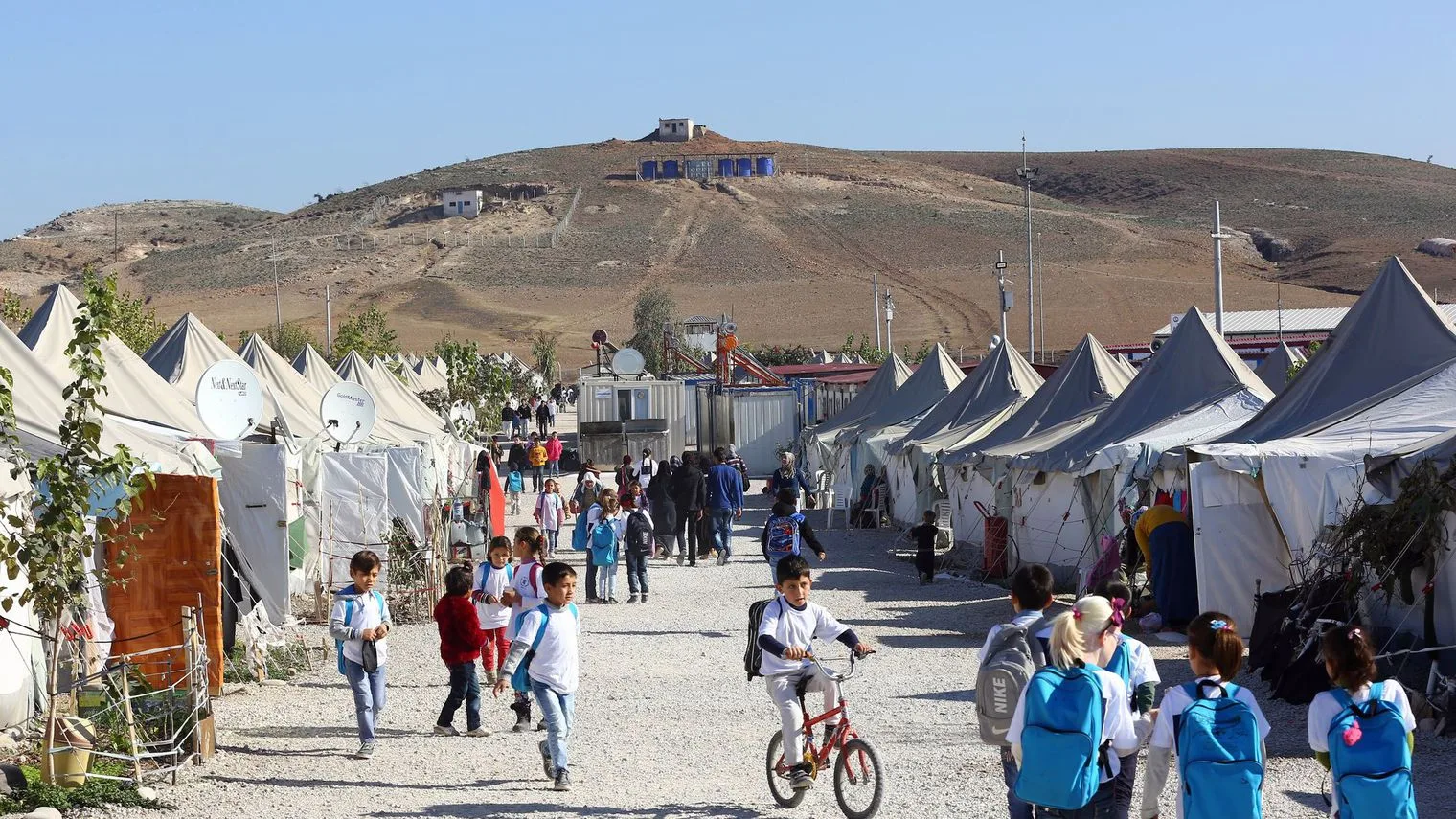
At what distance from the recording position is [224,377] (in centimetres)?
1420

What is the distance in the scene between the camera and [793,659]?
7934mm

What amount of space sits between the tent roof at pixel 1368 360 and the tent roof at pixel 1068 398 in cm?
519

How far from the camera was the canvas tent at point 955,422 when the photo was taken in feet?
76.6

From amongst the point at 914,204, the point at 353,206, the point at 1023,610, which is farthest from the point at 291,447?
the point at 353,206

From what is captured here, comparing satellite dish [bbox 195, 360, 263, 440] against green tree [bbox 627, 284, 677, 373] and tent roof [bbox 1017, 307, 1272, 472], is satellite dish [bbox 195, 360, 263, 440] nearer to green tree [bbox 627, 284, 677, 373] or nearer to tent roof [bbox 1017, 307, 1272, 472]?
tent roof [bbox 1017, 307, 1272, 472]

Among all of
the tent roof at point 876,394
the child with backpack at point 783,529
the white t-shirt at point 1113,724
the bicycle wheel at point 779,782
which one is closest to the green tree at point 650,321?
the tent roof at point 876,394

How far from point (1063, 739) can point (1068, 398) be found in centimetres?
1497

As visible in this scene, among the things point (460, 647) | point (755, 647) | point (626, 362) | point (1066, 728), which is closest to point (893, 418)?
point (626, 362)

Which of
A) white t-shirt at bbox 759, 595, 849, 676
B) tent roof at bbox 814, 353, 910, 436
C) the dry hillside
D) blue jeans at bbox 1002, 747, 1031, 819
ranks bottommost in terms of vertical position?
blue jeans at bbox 1002, 747, 1031, 819

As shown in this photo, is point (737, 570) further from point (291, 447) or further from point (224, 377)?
point (224, 377)

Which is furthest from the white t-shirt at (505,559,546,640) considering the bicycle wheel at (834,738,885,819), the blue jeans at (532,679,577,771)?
the bicycle wheel at (834,738,885,819)

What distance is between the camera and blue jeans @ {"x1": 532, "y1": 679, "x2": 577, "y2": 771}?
8.75m

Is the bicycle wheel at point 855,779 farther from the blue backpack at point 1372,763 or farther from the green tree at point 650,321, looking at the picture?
the green tree at point 650,321

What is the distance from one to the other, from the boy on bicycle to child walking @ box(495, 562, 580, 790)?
1305 mm
